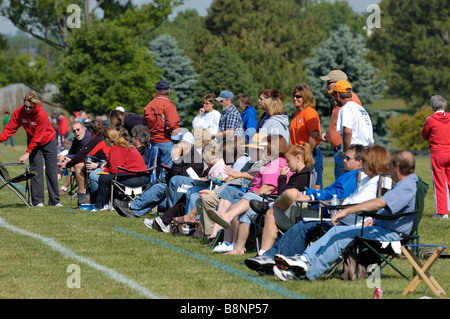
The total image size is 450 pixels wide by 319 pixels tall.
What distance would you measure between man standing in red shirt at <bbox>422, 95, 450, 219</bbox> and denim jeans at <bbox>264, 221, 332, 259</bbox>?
5761 mm

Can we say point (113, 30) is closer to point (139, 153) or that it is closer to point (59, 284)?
point (139, 153)

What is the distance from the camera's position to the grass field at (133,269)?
6.59 meters

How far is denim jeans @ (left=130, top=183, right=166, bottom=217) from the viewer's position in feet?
39.9

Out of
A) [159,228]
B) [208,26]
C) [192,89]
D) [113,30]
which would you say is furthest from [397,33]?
[159,228]

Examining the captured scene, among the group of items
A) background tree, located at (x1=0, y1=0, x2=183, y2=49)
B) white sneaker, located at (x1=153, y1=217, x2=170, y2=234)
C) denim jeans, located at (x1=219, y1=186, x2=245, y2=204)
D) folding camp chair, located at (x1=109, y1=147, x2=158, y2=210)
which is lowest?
white sneaker, located at (x1=153, y1=217, x2=170, y2=234)

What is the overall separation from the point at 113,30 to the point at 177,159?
86.4ft

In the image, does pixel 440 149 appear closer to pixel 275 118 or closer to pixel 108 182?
pixel 275 118

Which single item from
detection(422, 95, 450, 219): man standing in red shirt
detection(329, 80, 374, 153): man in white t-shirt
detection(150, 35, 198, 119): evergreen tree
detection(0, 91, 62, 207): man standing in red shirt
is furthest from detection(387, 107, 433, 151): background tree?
detection(329, 80, 374, 153): man in white t-shirt

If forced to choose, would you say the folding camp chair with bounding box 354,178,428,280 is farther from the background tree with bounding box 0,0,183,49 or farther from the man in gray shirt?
the background tree with bounding box 0,0,183,49

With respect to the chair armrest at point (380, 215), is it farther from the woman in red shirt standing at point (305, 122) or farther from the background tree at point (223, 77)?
the background tree at point (223, 77)

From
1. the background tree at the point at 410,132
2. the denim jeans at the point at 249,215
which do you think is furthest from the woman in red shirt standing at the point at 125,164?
the background tree at the point at 410,132

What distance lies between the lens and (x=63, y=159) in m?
16.0

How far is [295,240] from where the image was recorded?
7.61 m

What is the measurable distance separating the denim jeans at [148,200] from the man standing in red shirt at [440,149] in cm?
438
